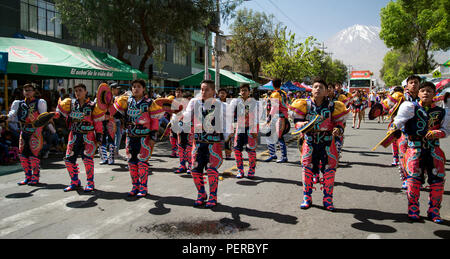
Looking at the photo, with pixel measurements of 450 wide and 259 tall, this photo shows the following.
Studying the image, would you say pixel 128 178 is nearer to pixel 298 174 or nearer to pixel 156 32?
pixel 298 174

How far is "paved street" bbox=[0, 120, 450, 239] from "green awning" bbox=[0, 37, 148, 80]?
4118mm

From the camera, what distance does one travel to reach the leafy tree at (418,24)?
111 feet

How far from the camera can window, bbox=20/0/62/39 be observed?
19000 millimetres

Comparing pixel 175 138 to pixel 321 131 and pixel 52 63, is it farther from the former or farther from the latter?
pixel 52 63

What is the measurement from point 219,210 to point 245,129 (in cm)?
277

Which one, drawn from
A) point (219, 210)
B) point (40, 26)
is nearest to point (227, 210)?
point (219, 210)

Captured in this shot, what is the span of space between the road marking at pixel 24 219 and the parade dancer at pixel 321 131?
3.90 meters

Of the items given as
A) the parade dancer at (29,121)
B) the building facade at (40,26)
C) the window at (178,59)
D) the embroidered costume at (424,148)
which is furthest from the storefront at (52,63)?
the window at (178,59)

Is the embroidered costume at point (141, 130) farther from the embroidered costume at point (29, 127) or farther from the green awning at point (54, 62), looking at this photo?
the green awning at point (54, 62)

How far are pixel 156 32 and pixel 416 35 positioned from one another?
32165 millimetres

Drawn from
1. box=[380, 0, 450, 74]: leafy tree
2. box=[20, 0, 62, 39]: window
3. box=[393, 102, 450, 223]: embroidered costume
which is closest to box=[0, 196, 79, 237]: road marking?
box=[393, 102, 450, 223]: embroidered costume

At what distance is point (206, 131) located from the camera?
518 cm

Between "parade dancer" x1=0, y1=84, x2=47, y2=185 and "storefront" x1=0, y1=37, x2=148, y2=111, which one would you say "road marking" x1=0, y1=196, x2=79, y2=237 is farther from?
"storefront" x1=0, y1=37, x2=148, y2=111

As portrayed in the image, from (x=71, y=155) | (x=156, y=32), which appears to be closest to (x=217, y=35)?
(x=156, y=32)
